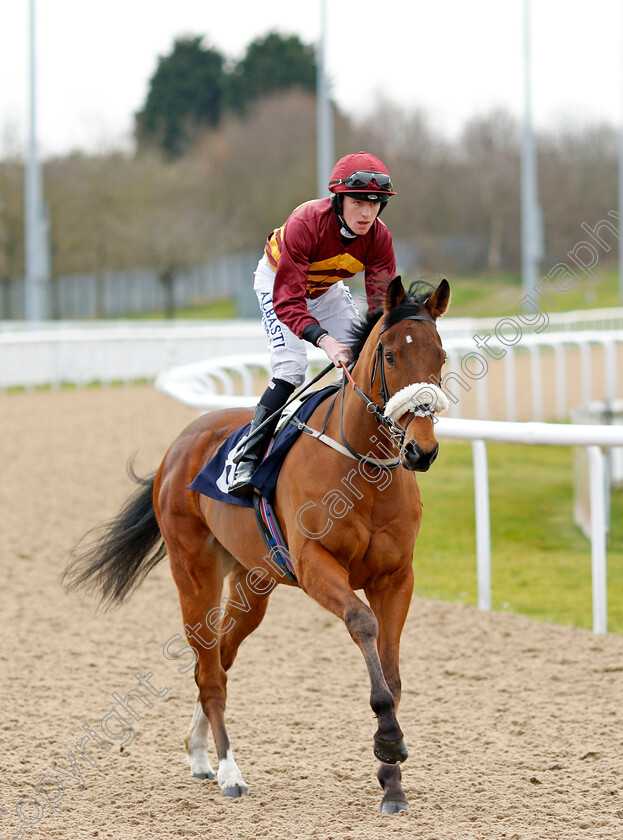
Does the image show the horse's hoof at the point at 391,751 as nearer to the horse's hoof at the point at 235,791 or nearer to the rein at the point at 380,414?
the horse's hoof at the point at 235,791

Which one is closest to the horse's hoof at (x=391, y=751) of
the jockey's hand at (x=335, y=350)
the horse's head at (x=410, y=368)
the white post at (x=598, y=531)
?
the horse's head at (x=410, y=368)

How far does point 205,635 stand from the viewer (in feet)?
12.5

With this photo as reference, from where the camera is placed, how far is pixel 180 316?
3972 cm

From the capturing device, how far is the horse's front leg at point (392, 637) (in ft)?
9.89

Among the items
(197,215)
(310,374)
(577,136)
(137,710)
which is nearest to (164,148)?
(197,215)

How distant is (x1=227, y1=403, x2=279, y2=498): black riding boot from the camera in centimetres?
355

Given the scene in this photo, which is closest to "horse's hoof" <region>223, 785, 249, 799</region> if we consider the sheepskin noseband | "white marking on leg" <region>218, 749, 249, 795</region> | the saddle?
"white marking on leg" <region>218, 749, 249, 795</region>

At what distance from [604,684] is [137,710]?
1869mm

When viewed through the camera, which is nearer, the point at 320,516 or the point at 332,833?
the point at 332,833

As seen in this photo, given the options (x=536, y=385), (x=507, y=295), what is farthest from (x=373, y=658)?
(x=507, y=295)

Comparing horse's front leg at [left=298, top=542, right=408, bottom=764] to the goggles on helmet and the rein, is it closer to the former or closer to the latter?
the rein

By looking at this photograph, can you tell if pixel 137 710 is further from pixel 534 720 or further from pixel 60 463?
pixel 60 463

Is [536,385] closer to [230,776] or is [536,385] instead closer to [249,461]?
[249,461]

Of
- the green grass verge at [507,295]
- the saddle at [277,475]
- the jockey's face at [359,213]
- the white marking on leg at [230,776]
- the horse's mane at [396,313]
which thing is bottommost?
the white marking on leg at [230,776]
